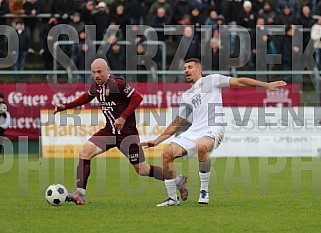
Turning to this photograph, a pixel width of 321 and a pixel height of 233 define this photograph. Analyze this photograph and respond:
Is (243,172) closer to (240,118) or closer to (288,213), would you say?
(240,118)

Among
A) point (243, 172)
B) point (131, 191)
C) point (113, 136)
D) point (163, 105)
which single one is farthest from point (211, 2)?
point (113, 136)

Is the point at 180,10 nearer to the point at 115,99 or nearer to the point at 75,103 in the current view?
the point at 75,103

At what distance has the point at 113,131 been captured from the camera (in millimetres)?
13219

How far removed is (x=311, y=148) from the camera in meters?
24.4

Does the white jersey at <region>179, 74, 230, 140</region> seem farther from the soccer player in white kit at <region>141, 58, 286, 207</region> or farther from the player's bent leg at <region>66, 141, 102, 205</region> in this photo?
the player's bent leg at <region>66, 141, 102, 205</region>

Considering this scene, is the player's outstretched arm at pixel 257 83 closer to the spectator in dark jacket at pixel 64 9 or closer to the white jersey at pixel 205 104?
the white jersey at pixel 205 104

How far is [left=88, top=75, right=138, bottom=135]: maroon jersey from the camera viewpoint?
13125 millimetres

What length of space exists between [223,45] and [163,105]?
260 centimetres

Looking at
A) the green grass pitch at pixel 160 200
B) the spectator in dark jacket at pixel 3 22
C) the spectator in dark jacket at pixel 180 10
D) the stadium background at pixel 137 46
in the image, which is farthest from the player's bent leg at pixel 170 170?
the spectator in dark jacket at pixel 180 10

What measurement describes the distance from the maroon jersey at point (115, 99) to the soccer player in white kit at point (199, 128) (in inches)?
22.2

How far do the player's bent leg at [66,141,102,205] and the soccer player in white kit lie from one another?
36.4 inches

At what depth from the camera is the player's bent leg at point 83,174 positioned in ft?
42.4

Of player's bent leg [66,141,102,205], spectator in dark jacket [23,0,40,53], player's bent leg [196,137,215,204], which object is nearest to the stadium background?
spectator in dark jacket [23,0,40,53]

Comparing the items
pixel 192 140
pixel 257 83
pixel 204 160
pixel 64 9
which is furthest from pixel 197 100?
pixel 64 9
